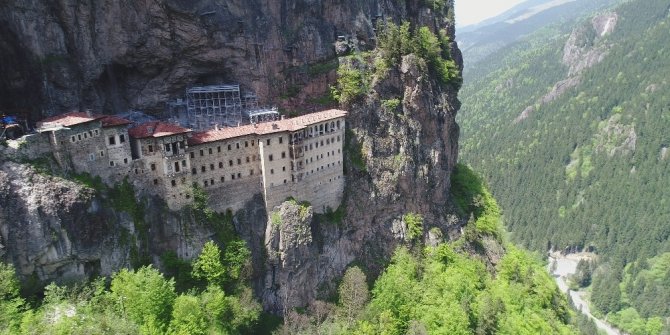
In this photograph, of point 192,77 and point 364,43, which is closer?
point 192,77

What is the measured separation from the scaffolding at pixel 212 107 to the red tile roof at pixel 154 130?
32.4 feet

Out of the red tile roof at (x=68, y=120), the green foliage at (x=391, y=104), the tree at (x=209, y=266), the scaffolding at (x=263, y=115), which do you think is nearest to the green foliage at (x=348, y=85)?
the green foliage at (x=391, y=104)

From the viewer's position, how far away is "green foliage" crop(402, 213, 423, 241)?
8531cm

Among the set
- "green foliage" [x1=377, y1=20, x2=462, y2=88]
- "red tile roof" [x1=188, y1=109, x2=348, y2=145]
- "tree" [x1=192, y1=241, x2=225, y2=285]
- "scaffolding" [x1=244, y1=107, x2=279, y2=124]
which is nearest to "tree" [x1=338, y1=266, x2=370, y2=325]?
"tree" [x1=192, y1=241, x2=225, y2=285]

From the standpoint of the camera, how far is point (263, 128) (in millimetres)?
67375

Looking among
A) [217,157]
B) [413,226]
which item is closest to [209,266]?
[217,157]

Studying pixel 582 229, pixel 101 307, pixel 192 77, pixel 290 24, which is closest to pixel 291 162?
A: pixel 192 77

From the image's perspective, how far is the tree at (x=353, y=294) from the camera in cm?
7188

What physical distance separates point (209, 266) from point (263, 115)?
2209 cm

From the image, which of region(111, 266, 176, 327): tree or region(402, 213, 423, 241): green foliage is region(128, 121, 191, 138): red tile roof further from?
region(402, 213, 423, 241): green foliage

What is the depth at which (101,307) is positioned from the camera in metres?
55.7

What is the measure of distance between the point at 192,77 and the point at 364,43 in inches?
1138

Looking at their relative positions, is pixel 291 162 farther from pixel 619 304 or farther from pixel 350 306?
pixel 619 304

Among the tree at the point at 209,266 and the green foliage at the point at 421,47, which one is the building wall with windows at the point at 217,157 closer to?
the tree at the point at 209,266
